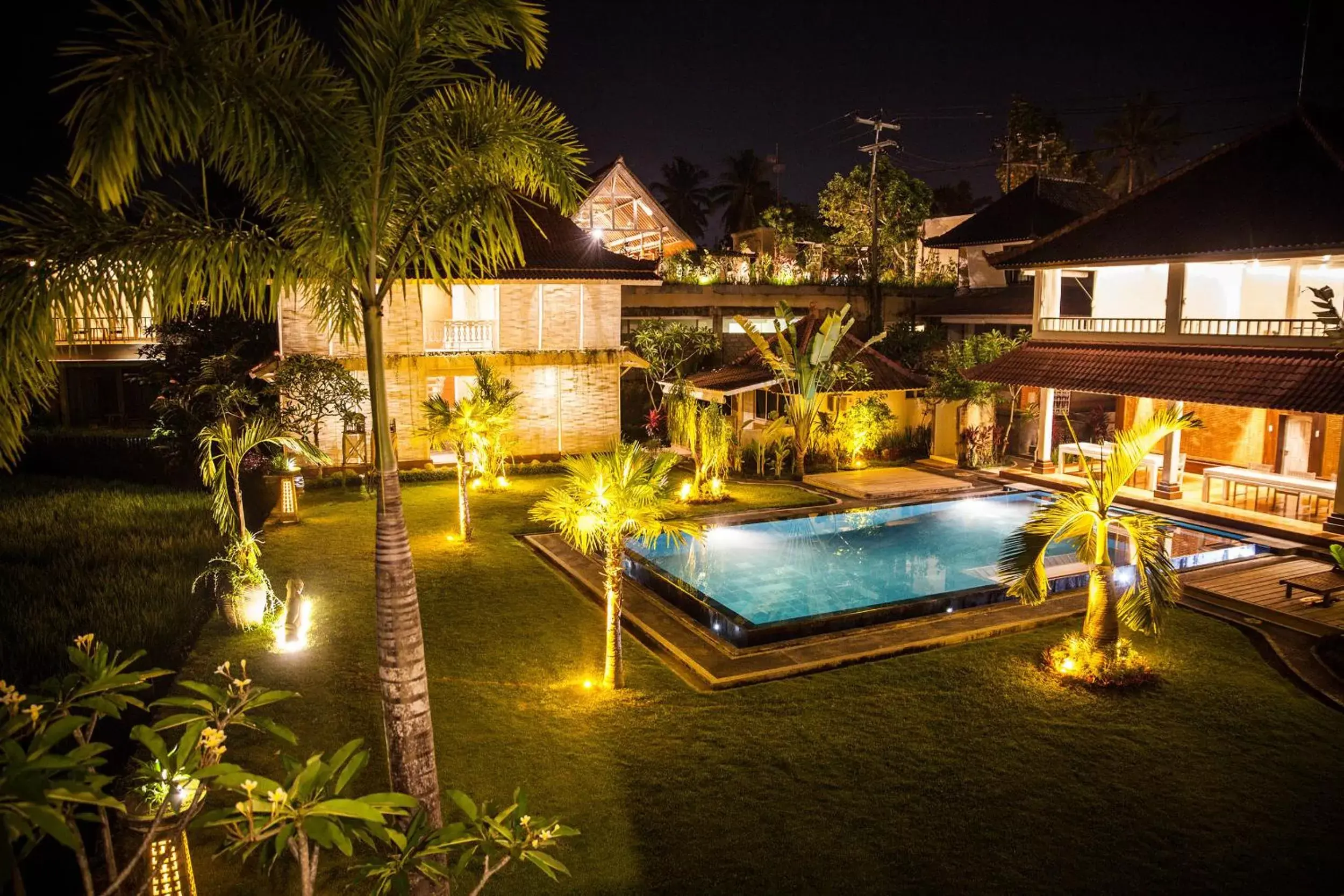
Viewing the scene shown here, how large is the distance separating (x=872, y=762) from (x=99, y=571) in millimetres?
10398

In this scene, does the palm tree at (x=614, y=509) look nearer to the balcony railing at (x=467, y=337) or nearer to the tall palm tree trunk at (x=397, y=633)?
the tall palm tree trunk at (x=397, y=633)

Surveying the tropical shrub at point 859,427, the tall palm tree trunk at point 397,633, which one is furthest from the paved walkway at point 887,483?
the tall palm tree trunk at point 397,633

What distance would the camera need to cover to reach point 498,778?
21.6ft

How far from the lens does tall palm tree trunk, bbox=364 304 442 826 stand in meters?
5.36

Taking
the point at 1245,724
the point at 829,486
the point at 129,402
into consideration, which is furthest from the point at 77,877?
the point at 129,402

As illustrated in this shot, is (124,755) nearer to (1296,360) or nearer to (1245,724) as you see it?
(1245,724)

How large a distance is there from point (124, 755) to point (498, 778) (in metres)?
3.31

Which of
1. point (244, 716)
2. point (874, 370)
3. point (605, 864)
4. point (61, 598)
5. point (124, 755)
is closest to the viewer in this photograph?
point (244, 716)

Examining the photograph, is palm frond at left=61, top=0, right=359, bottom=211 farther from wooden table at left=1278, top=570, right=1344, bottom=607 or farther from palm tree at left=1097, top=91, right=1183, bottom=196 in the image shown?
palm tree at left=1097, top=91, right=1183, bottom=196

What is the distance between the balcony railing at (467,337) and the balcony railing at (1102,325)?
1250cm

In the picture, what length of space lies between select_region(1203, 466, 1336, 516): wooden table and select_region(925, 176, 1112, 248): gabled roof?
46.9ft

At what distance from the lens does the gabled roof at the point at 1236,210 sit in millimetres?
13492

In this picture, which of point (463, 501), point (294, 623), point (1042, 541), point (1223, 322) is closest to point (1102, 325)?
point (1223, 322)

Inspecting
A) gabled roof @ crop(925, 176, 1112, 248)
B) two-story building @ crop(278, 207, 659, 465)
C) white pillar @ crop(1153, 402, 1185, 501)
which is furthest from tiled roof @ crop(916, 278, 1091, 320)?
two-story building @ crop(278, 207, 659, 465)
